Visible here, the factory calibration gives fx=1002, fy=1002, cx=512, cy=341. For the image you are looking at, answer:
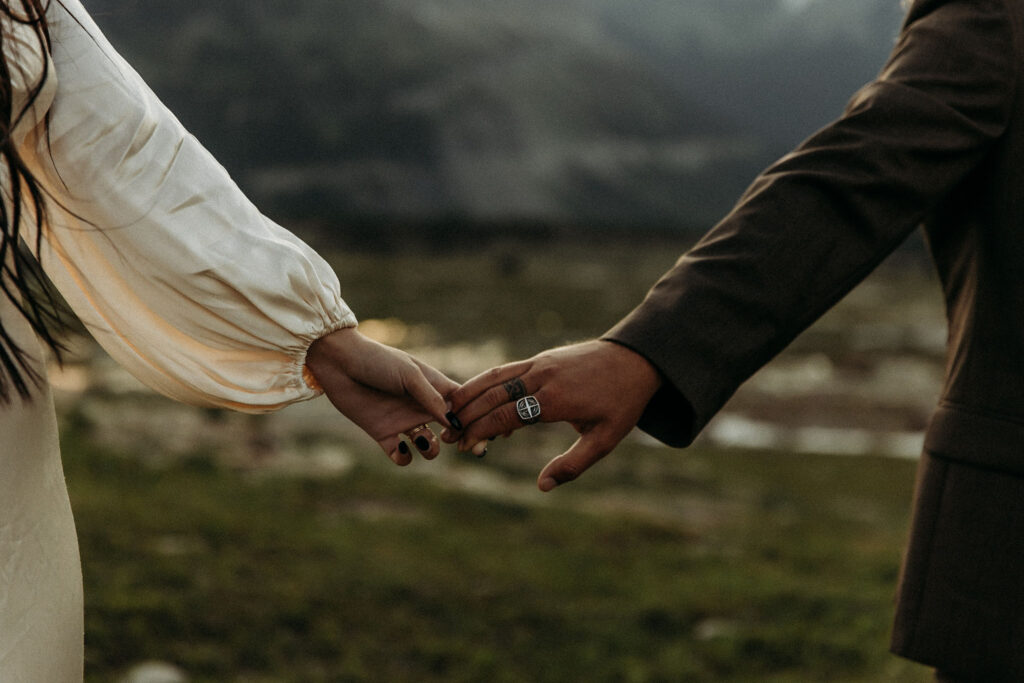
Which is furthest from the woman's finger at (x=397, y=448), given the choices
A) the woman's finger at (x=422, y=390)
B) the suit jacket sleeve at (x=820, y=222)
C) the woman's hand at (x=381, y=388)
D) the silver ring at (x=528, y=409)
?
the suit jacket sleeve at (x=820, y=222)

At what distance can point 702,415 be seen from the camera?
7.19ft

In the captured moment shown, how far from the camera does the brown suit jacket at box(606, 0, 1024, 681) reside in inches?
80.0

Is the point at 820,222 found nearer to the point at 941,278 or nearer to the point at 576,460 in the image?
the point at 941,278

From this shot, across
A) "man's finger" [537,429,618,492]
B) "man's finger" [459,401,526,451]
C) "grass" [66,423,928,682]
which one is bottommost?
"grass" [66,423,928,682]

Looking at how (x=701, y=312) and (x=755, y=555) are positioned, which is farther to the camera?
(x=755, y=555)

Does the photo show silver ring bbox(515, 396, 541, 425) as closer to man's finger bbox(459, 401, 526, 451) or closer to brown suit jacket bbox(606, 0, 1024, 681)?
man's finger bbox(459, 401, 526, 451)

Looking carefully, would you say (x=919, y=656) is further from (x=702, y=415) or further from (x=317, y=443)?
(x=317, y=443)

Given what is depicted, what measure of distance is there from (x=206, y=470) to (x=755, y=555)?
389 cm

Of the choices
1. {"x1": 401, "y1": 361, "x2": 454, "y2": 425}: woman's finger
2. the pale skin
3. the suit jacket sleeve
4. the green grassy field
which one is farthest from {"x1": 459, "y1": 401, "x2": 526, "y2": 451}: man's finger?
the green grassy field

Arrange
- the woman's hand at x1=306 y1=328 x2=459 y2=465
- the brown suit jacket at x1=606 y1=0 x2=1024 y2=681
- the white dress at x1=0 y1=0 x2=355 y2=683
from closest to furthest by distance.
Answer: the white dress at x1=0 y1=0 x2=355 y2=683 → the brown suit jacket at x1=606 y1=0 x2=1024 y2=681 → the woman's hand at x1=306 y1=328 x2=459 y2=465

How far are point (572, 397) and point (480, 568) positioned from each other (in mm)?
3517

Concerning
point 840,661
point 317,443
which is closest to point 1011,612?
point 840,661

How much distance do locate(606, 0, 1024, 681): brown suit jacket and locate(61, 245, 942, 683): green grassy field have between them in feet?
7.93

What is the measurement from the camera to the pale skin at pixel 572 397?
2238 mm
